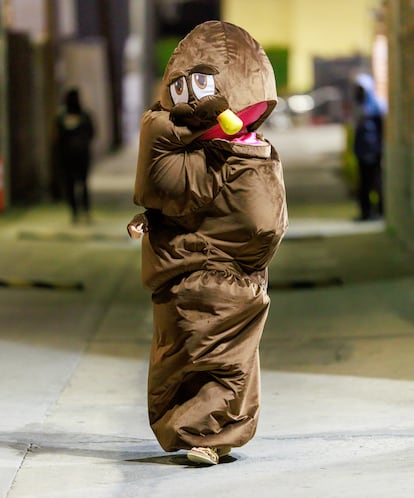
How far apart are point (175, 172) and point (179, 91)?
383 millimetres

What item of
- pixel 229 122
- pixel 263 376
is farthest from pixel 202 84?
pixel 263 376

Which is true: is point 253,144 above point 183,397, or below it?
above

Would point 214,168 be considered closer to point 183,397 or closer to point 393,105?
point 183,397

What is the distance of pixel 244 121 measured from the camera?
602cm

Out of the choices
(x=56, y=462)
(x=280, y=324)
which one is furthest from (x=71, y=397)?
(x=280, y=324)

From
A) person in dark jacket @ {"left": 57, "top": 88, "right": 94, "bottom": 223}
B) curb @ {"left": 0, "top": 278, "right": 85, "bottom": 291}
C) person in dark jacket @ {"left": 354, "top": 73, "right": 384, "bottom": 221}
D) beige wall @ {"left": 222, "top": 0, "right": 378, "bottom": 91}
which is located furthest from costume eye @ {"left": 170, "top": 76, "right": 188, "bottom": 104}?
beige wall @ {"left": 222, "top": 0, "right": 378, "bottom": 91}

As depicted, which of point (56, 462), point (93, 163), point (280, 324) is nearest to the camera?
point (56, 462)

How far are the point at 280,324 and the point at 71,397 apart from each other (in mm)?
2910

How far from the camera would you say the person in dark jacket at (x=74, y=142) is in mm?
17656

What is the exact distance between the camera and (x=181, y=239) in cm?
604

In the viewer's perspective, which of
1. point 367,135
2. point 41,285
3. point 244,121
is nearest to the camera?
point 244,121

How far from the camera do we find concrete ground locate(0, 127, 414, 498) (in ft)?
19.7

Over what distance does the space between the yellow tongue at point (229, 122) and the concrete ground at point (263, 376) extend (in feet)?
5.20

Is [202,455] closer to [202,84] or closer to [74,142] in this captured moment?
[202,84]
